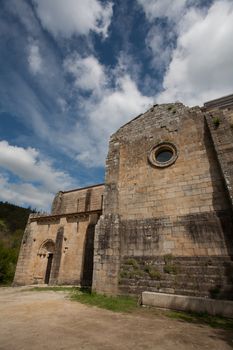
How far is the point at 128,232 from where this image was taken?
8.09 meters

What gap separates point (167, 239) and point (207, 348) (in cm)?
423

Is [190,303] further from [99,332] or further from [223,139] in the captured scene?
[223,139]

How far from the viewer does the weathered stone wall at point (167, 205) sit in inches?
262

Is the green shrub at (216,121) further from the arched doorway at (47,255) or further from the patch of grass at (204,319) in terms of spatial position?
the arched doorway at (47,255)

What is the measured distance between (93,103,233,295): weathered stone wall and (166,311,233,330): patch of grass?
117 cm

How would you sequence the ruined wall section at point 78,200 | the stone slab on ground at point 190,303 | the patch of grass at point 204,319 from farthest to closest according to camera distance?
the ruined wall section at point 78,200, the stone slab on ground at point 190,303, the patch of grass at point 204,319

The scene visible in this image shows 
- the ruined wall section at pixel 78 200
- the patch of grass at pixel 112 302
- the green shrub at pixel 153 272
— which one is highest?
the ruined wall section at pixel 78 200

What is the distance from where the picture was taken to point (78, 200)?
19.6 meters

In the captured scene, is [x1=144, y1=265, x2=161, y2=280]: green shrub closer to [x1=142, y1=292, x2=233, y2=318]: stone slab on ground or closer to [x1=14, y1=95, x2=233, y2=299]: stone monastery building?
[x1=14, y1=95, x2=233, y2=299]: stone monastery building

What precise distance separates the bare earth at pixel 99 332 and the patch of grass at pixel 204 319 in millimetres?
325

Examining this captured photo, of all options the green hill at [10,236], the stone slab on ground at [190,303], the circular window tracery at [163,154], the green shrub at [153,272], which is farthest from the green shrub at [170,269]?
the green hill at [10,236]

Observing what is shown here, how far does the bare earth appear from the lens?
9.88 ft

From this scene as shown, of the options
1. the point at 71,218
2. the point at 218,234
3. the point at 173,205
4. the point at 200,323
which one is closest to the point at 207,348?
the point at 200,323

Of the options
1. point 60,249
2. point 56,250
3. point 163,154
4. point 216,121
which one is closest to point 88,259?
point 60,249
